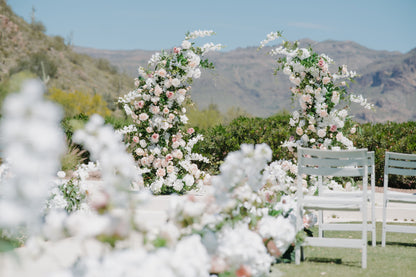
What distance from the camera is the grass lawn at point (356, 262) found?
3962 mm

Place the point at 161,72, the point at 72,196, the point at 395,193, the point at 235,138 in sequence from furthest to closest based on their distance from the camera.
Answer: the point at 235,138
the point at 161,72
the point at 72,196
the point at 395,193

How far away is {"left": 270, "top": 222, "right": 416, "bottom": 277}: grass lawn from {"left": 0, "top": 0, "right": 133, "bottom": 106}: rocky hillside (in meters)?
26.3

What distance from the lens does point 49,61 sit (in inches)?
1313

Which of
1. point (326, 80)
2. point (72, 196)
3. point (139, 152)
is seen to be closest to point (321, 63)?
point (326, 80)

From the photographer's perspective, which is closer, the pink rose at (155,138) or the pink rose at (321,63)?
the pink rose at (321,63)

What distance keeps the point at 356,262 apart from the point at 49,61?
32.5 meters

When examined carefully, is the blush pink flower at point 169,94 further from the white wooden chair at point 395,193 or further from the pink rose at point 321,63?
the white wooden chair at point 395,193

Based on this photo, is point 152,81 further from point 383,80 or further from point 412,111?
point 383,80

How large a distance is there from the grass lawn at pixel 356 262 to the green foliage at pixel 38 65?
2823 cm

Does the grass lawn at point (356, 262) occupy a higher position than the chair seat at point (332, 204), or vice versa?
the chair seat at point (332, 204)

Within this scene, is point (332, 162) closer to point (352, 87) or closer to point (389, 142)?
point (389, 142)

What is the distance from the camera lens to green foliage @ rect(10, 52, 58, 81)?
3053cm

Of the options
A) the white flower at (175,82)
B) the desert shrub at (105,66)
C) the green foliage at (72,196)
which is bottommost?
the green foliage at (72,196)

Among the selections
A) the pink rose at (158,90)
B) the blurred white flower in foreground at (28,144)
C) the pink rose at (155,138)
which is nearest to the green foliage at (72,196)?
the pink rose at (155,138)
